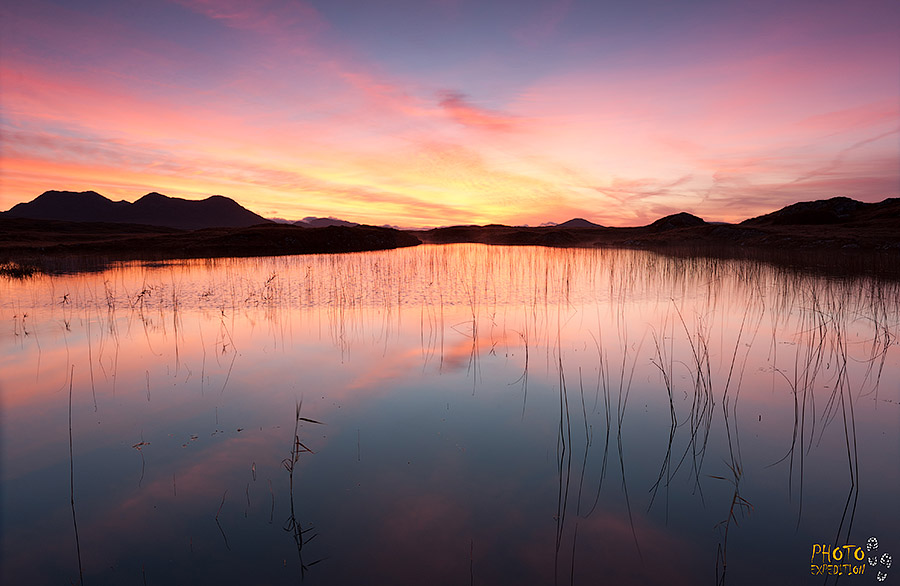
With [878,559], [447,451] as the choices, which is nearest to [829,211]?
[878,559]

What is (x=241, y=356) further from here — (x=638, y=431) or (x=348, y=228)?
(x=348, y=228)

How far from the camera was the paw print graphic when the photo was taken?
3005 mm

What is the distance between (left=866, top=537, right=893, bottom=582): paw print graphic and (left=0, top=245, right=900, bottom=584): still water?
0.02m

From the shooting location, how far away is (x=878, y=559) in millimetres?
3139

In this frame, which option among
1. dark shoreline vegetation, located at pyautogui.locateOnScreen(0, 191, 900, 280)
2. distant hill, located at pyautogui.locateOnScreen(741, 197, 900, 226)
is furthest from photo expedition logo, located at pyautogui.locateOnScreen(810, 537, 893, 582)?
distant hill, located at pyautogui.locateOnScreen(741, 197, 900, 226)

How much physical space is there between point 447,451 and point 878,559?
3488 millimetres

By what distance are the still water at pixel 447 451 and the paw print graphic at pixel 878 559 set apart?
0.07 ft

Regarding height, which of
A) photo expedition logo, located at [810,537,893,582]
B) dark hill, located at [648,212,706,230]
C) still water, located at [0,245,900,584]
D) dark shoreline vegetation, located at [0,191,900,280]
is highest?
dark hill, located at [648,212,706,230]

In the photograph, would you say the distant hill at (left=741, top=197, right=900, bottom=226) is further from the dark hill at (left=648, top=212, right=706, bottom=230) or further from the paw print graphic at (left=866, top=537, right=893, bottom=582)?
the paw print graphic at (left=866, top=537, right=893, bottom=582)

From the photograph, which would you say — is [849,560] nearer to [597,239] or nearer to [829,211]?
[597,239]

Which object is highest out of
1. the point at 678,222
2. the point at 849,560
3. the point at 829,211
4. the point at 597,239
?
the point at 829,211

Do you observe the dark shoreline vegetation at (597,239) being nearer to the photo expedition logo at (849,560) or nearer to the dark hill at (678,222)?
the dark hill at (678,222)

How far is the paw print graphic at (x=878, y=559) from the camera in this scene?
300cm

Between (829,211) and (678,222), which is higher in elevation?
(829,211)
